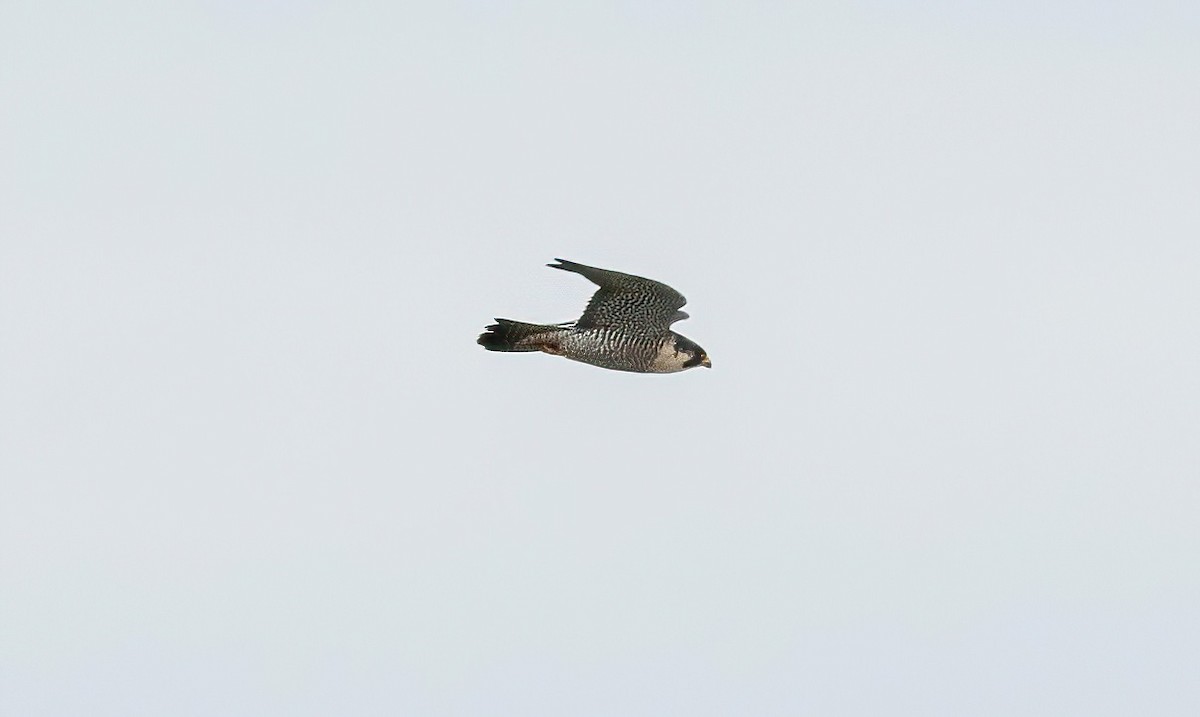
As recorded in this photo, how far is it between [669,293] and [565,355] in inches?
85.2

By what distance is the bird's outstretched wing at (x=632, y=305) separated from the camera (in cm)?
3856

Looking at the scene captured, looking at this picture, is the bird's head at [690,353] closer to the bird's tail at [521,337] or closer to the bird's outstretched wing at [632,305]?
the bird's outstretched wing at [632,305]

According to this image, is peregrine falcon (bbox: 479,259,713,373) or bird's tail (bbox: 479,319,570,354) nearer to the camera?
peregrine falcon (bbox: 479,259,713,373)

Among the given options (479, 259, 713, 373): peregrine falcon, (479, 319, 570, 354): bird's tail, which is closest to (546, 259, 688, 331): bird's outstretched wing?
(479, 259, 713, 373): peregrine falcon

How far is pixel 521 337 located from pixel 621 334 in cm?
176

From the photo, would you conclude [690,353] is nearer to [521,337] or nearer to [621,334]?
[621,334]

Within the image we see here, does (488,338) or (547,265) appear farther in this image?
(488,338)

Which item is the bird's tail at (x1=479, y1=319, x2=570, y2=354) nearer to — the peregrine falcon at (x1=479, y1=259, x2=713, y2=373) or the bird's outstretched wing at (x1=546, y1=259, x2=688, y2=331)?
the peregrine falcon at (x1=479, y1=259, x2=713, y2=373)

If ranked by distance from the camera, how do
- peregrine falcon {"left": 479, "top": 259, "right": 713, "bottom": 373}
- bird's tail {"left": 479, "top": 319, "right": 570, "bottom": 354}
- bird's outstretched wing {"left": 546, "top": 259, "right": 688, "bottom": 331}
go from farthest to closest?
bird's tail {"left": 479, "top": 319, "right": 570, "bottom": 354}, peregrine falcon {"left": 479, "top": 259, "right": 713, "bottom": 373}, bird's outstretched wing {"left": 546, "top": 259, "right": 688, "bottom": 331}

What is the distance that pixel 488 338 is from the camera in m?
40.2

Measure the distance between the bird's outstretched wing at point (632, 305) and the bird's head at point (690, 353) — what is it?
328mm

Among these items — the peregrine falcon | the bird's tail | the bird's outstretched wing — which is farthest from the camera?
the bird's tail

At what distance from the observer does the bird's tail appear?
3997 cm

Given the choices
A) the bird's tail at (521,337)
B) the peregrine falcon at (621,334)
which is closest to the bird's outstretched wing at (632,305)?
the peregrine falcon at (621,334)
